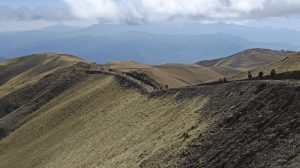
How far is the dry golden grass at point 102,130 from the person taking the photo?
47344 millimetres

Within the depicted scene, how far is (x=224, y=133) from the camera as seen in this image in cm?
3722

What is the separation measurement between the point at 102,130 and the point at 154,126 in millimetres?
16419

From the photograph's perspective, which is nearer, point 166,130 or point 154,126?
point 166,130

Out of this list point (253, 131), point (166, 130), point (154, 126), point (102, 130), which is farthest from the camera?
point (102, 130)

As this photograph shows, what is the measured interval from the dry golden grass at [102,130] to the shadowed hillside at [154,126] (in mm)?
187

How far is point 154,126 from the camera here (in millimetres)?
54906

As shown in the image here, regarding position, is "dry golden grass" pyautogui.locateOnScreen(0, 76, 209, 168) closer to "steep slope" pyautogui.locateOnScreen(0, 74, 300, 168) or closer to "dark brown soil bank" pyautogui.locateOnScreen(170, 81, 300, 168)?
"steep slope" pyautogui.locateOnScreen(0, 74, 300, 168)

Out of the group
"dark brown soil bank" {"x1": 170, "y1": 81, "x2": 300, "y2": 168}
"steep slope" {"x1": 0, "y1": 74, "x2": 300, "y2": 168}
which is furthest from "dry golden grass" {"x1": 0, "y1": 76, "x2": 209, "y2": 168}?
"dark brown soil bank" {"x1": 170, "y1": 81, "x2": 300, "y2": 168}

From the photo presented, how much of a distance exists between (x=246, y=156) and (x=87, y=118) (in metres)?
52.9

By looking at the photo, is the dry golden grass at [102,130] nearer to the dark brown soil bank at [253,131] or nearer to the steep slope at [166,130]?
the steep slope at [166,130]

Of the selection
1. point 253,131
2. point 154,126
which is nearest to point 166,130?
point 154,126

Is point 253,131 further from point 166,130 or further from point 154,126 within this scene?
point 154,126

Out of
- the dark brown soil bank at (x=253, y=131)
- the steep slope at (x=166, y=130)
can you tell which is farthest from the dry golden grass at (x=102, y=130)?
the dark brown soil bank at (x=253, y=131)

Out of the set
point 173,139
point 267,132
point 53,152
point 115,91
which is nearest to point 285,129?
point 267,132
